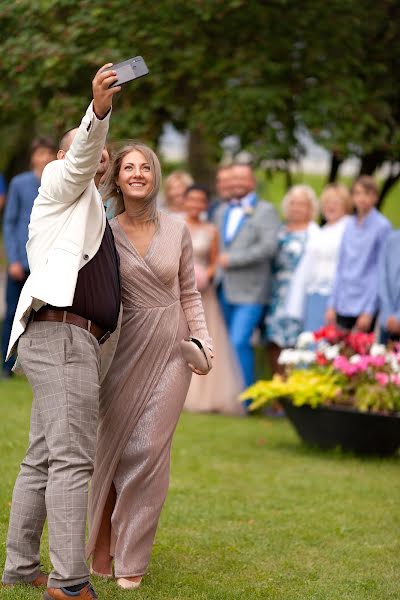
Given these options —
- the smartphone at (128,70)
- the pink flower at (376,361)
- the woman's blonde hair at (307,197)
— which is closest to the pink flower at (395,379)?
the pink flower at (376,361)

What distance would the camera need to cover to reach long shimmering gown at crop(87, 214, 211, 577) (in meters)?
5.42

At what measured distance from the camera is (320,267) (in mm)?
11430

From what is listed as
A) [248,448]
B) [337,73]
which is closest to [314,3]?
[337,73]

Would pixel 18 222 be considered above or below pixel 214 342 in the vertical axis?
above

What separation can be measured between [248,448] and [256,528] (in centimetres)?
286

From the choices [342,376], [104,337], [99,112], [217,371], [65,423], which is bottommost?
[217,371]

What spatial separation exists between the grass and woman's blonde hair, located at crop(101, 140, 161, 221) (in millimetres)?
1723

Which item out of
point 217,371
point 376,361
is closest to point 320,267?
point 217,371

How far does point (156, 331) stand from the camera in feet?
18.0

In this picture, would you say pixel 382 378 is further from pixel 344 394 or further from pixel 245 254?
pixel 245 254

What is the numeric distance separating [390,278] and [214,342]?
2.07 meters

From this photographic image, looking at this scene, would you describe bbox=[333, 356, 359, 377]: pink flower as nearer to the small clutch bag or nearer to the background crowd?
the background crowd

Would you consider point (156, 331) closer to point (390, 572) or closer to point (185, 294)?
point (185, 294)

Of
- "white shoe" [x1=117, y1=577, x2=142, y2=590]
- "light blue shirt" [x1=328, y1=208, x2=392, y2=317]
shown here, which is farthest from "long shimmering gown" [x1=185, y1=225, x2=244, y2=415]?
"white shoe" [x1=117, y1=577, x2=142, y2=590]
